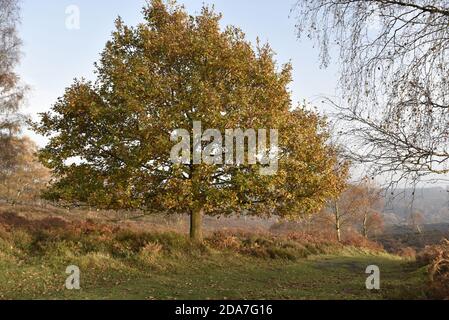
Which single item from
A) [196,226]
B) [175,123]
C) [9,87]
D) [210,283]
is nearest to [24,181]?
[9,87]

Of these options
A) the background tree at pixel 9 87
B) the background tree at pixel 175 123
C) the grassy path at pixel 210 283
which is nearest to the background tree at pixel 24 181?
the background tree at pixel 9 87

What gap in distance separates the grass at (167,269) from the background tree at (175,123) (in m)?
1.91

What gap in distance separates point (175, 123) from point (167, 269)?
5687 mm

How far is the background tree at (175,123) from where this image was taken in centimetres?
1606

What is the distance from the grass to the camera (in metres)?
11.2

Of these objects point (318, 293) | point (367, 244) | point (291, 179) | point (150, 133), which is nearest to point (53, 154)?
point (150, 133)

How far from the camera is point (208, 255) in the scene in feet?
58.9

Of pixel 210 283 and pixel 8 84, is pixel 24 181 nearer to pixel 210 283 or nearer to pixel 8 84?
pixel 8 84

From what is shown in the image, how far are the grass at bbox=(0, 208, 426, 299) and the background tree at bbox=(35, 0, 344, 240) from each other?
1910mm

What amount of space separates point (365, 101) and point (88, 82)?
1450 centimetres

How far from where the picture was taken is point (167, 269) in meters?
15.2

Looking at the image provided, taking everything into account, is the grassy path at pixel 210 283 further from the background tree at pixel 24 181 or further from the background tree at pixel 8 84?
the background tree at pixel 24 181

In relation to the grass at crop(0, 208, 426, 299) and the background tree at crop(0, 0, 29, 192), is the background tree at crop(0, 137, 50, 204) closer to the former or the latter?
the background tree at crop(0, 0, 29, 192)
